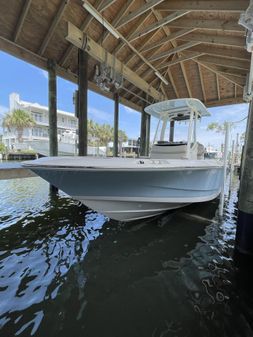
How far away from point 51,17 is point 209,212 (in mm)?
6025

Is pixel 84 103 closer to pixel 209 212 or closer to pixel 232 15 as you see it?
pixel 232 15

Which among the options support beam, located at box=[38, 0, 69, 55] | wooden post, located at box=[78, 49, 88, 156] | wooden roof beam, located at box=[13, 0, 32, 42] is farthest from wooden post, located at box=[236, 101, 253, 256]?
→ wooden roof beam, located at box=[13, 0, 32, 42]

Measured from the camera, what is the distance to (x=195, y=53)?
6023 mm

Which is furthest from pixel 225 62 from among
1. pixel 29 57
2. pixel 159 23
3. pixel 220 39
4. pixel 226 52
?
pixel 29 57

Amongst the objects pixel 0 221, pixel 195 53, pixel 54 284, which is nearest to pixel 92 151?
pixel 195 53

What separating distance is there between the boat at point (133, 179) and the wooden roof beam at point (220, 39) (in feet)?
6.63

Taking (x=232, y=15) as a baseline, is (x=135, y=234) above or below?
below

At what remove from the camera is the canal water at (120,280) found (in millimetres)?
1612

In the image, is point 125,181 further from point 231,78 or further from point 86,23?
point 231,78

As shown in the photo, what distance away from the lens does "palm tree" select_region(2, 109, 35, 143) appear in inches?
1005

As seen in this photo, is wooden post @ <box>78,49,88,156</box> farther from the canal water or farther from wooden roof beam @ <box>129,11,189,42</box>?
the canal water

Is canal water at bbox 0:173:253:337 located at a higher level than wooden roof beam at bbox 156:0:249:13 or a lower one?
lower

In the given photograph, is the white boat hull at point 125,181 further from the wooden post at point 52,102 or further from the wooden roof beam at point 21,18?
the wooden roof beam at point 21,18

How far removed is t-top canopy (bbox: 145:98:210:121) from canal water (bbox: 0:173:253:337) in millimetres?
2526
